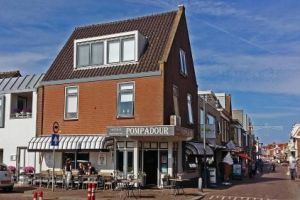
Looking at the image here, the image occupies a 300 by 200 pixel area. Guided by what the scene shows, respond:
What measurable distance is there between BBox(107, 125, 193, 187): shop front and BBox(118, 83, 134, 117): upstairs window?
171 centimetres

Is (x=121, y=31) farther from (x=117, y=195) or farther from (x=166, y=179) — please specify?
(x=117, y=195)

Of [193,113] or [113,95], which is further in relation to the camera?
[193,113]

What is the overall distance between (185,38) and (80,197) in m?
15.8

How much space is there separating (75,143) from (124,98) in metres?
4.23

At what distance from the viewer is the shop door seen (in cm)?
3017

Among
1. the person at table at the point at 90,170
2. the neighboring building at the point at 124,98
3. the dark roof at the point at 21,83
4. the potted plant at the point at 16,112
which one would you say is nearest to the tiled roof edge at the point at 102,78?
the neighboring building at the point at 124,98

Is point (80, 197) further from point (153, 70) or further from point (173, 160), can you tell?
point (153, 70)

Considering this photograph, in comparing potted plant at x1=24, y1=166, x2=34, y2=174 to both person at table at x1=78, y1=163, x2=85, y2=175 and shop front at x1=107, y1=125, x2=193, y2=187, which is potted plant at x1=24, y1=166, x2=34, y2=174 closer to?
person at table at x1=78, y1=163, x2=85, y2=175

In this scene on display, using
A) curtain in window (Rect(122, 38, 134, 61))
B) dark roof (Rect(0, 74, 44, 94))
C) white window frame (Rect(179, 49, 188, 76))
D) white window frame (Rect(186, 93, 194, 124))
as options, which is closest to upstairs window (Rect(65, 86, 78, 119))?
dark roof (Rect(0, 74, 44, 94))

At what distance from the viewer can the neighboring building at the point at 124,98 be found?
29812 millimetres

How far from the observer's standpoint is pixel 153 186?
29969 millimetres

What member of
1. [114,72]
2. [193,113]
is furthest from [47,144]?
[193,113]

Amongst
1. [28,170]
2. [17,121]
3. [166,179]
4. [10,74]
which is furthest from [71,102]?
[10,74]

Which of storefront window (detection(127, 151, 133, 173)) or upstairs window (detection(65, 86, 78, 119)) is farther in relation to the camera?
upstairs window (detection(65, 86, 78, 119))
